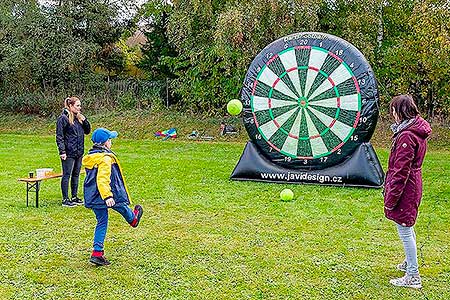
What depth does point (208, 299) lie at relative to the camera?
450cm

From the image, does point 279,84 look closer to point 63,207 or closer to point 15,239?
point 63,207

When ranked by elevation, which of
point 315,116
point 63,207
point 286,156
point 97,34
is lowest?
point 63,207

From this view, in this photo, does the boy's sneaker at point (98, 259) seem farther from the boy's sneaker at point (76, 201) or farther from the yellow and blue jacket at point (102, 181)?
the boy's sneaker at point (76, 201)

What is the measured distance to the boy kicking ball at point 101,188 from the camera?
5133 millimetres

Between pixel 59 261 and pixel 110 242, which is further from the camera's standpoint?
pixel 110 242

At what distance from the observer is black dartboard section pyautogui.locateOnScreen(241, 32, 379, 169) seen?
9008 mm

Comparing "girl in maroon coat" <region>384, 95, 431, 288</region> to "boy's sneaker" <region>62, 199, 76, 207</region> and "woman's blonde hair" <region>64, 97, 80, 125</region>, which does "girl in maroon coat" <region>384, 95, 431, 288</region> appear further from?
"boy's sneaker" <region>62, 199, 76, 207</region>

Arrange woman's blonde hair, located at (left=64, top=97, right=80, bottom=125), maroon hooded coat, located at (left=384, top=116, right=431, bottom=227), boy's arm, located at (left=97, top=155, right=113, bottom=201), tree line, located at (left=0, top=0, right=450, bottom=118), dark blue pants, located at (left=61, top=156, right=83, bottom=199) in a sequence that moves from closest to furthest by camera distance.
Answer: maroon hooded coat, located at (left=384, top=116, right=431, bottom=227) → boy's arm, located at (left=97, top=155, right=113, bottom=201) → woman's blonde hair, located at (left=64, top=97, right=80, bottom=125) → dark blue pants, located at (left=61, top=156, right=83, bottom=199) → tree line, located at (left=0, top=0, right=450, bottom=118)

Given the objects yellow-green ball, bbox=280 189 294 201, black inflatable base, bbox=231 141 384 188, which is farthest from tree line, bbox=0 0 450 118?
yellow-green ball, bbox=280 189 294 201

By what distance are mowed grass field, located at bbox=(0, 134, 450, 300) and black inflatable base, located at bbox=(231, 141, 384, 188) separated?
0.21 meters

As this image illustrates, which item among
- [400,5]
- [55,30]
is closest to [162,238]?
[400,5]

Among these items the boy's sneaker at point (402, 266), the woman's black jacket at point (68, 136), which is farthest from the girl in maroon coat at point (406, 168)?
the woman's black jacket at point (68, 136)

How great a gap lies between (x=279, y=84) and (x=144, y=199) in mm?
3062

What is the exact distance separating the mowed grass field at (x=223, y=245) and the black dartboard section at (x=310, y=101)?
2.25ft
